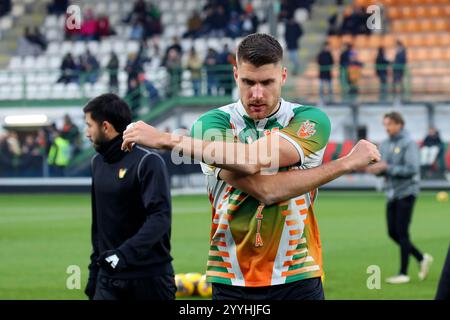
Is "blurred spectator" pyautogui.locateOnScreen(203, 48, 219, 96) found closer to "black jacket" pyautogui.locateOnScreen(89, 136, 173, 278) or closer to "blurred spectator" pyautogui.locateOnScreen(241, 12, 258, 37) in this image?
"blurred spectator" pyautogui.locateOnScreen(241, 12, 258, 37)

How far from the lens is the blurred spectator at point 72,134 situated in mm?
34688

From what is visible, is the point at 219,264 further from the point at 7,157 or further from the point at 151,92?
the point at 151,92

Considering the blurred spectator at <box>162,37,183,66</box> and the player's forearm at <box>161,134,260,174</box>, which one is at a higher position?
the blurred spectator at <box>162,37,183,66</box>

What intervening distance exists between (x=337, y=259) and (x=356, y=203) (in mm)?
12246

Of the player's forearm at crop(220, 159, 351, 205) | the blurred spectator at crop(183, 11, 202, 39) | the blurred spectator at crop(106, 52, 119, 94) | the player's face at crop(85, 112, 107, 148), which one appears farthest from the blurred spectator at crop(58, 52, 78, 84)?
the player's forearm at crop(220, 159, 351, 205)

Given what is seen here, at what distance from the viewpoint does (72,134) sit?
115 ft

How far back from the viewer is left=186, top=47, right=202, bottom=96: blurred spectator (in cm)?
3619

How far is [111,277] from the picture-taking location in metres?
7.59

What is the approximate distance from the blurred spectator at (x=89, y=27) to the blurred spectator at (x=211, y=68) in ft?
22.8

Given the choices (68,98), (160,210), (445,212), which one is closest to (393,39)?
(68,98)

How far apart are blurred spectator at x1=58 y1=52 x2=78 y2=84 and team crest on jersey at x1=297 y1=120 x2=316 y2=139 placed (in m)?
33.0

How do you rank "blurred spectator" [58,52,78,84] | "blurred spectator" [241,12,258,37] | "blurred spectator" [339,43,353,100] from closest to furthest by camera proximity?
"blurred spectator" [339,43,353,100], "blurred spectator" [58,52,78,84], "blurred spectator" [241,12,258,37]

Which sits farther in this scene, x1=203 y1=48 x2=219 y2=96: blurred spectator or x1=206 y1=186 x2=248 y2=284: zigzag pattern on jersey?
x1=203 y1=48 x2=219 y2=96: blurred spectator

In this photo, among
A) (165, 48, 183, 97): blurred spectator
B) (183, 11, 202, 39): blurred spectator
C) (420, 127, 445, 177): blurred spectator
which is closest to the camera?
(420, 127, 445, 177): blurred spectator
